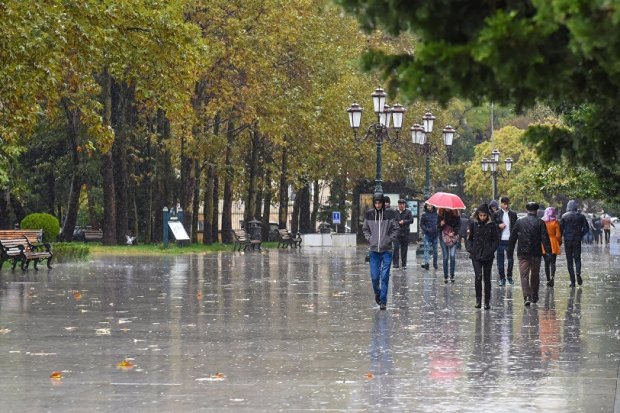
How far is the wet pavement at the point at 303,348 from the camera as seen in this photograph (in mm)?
10305

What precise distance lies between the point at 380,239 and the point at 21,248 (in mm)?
13904

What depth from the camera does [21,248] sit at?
31.5 meters

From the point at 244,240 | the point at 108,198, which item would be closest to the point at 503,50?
the point at 108,198

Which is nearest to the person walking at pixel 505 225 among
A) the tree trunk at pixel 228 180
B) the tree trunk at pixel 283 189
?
the tree trunk at pixel 228 180

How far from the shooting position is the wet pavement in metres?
10.3

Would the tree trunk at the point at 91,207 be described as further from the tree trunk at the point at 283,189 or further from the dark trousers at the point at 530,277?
the dark trousers at the point at 530,277

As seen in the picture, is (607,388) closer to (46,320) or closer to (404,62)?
(404,62)

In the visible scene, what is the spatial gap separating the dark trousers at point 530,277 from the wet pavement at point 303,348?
1.34 feet

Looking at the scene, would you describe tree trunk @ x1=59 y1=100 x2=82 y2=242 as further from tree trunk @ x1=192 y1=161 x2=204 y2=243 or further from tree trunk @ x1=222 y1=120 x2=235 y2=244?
tree trunk @ x1=222 y1=120 x2=235 y2=244

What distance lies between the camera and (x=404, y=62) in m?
5.89

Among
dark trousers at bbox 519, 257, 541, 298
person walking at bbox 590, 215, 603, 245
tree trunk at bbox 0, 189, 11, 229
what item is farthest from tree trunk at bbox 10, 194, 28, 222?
person walking at bbox 590, 215, 603, 245

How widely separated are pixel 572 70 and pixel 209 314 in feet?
44.1

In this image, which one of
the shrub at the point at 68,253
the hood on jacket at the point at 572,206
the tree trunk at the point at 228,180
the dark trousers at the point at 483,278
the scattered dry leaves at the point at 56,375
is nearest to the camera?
the scattered dry leaves at the point at 56,375

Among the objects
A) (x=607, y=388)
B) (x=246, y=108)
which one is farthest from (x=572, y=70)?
(x=246, y=108)
